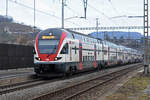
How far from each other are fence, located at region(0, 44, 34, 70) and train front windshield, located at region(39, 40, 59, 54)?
839cm

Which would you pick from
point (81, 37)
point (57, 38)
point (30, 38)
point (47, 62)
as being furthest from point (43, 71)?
point (30, 38)

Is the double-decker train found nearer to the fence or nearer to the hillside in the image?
the fence

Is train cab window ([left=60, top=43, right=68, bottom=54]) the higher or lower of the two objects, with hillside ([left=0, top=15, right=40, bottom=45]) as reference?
lower

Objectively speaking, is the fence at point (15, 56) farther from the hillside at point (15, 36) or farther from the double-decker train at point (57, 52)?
the hillside at point (15, 36)

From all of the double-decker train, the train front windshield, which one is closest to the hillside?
the double-decker train

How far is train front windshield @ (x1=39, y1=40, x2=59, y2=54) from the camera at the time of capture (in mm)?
17594

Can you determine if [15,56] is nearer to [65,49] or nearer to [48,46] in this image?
[48,46]

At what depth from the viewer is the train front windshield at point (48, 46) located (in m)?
17.6

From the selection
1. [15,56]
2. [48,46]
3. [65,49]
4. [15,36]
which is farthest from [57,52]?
[15,36]

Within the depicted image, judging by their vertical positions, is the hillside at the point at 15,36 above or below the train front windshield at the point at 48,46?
above

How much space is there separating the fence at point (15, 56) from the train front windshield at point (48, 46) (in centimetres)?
839

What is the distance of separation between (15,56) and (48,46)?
1032 cm

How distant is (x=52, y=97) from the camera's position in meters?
10.8

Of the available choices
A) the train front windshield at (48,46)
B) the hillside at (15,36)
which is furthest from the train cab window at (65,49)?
the hillside at (15,36)
